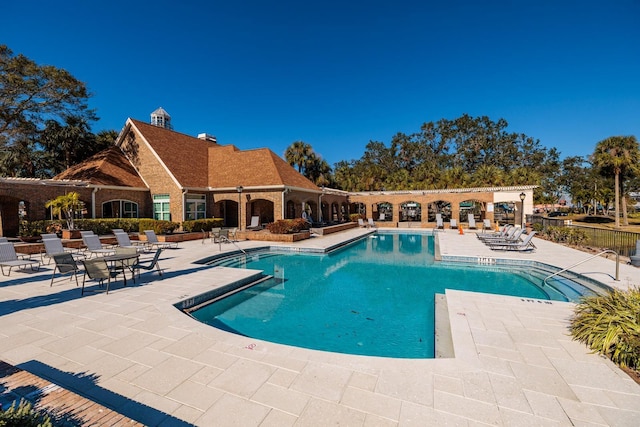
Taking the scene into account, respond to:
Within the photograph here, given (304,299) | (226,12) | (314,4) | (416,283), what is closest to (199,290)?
(304,299)

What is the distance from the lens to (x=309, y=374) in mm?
3689

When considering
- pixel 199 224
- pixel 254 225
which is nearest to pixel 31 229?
pixel 199 224

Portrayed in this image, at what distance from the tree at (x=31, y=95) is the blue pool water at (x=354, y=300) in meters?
18.1

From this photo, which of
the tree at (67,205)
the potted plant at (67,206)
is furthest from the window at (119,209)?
the potted plant at (67,206)

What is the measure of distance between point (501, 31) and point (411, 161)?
3555 cm

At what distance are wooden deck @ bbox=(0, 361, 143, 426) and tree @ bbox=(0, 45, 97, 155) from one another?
74.9 ft

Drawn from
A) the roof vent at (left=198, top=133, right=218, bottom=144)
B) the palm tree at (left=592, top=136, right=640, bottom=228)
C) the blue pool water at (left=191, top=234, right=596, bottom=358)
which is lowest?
the blue pool water at (left=191, top=234, right=596, bottom=358)

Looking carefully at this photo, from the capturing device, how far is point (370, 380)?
3584 millimetres

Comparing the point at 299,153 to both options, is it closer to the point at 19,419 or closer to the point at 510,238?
the point at 510,238

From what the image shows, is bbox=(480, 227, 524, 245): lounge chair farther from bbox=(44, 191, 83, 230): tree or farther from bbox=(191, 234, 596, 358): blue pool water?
bbox=(44, 191, 83, 230): tree

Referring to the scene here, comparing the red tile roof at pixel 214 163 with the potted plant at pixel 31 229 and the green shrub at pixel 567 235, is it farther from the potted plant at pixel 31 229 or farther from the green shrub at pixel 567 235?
the green shrub at pixel 567 235

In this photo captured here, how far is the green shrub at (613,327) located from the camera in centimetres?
386

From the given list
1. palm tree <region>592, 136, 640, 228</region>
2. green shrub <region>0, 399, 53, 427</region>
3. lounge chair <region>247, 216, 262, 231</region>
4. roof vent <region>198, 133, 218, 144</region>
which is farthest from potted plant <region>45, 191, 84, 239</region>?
palm tree <region>592, 136, 640, 228</region>

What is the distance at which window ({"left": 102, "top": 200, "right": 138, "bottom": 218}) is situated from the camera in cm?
1970
